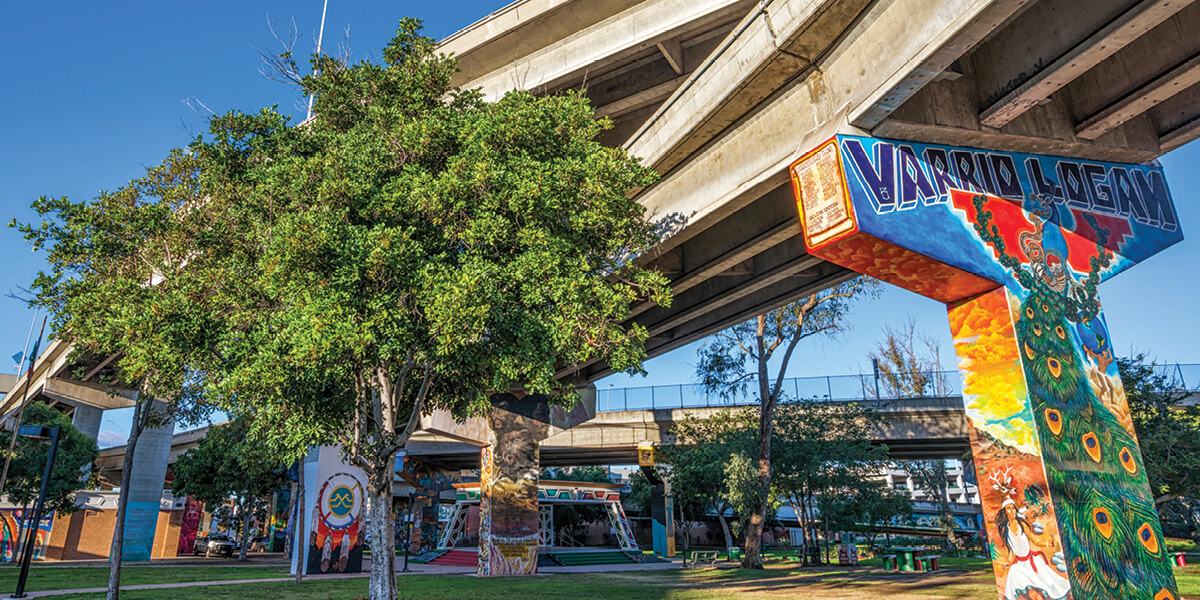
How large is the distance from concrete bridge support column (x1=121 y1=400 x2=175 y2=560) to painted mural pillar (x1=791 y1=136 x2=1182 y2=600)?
1636 inches

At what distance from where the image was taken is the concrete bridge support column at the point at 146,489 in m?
38.7

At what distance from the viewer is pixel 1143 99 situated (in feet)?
33.0

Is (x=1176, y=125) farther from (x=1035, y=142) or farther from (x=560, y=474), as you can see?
(x=560, y=474)

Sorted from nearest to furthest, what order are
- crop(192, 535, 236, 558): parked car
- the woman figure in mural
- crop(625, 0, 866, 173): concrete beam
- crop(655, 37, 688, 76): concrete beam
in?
the woman figure in mural < crop(625, 0, 866, 173): concrete beam < crop(655, 37, 688, 76): concrete beam < crop(192, 535, 236, 558): parked car

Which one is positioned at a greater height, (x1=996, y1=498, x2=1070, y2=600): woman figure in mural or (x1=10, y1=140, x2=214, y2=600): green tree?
(x1=10, y1=140, x2=214, y2=600): green tree

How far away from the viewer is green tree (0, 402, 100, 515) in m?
33.7

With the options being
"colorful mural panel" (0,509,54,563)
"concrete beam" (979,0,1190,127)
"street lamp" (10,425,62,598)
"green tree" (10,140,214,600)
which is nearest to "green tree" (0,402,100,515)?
"colorful mural panel" (0,509,54,563)

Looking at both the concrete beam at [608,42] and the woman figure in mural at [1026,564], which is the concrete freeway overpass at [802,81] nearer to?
the concrete beam at [608,42]

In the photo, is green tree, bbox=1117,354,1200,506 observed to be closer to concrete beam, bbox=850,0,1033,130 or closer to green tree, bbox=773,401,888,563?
green tree, bbox=773,401,888,563

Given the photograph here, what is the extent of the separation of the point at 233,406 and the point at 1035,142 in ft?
46.6

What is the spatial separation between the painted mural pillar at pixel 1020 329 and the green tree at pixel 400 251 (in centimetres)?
343

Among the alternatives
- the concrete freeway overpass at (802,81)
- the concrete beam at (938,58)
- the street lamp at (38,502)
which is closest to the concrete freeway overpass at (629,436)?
the street lamp at (38,502)

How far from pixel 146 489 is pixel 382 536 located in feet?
122

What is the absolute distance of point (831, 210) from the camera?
382 inches
